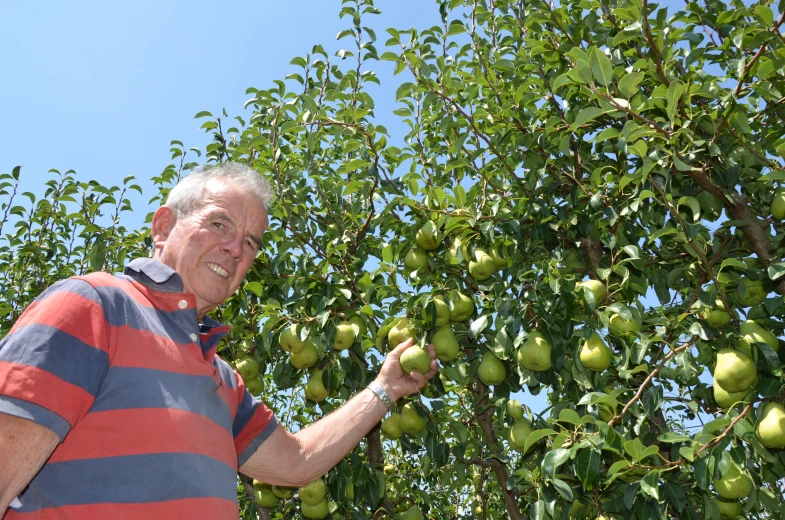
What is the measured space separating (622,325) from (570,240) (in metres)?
0.75

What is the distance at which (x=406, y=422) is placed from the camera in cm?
311

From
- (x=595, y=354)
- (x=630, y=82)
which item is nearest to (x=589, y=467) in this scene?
(x=595, y=354)

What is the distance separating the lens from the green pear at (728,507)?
2.66 metres

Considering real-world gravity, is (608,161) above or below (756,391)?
above

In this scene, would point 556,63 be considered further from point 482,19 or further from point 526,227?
point 526,227

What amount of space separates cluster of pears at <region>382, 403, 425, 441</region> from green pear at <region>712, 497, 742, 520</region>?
1.33 m

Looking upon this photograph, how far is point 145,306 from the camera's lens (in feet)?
6.07

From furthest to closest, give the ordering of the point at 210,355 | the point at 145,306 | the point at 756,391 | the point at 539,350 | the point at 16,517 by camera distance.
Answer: the point at 539,350 < the point at 756,391 < the point at 210,355 < the point at 145,306 < the point at 16,517

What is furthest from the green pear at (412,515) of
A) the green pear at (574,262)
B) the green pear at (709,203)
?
the green pear at (709,203)

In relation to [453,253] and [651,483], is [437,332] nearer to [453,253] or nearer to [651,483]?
[453,253]

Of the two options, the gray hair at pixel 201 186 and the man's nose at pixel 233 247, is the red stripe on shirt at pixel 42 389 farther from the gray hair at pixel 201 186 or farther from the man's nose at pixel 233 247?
the gray hair at pixel 201 186

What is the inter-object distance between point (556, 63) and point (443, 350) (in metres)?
1.74

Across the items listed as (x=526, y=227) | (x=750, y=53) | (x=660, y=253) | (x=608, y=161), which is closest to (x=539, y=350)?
(x=526, y=227)

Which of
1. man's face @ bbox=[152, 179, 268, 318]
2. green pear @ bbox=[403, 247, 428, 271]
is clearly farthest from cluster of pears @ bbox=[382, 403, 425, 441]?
man's face @ bbox=[152, 179, 268, 318]
